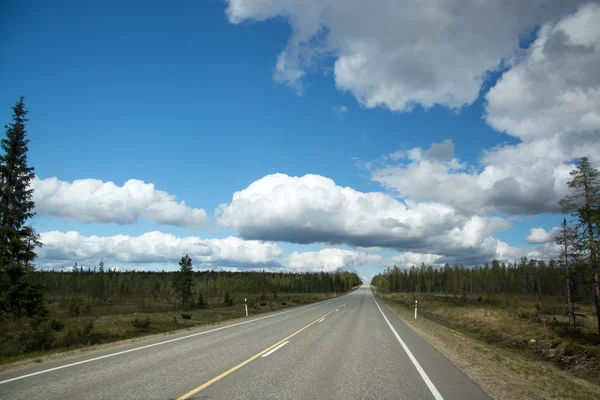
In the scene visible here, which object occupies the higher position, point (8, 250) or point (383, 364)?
point (8, 250)

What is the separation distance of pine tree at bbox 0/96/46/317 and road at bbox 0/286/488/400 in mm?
18523

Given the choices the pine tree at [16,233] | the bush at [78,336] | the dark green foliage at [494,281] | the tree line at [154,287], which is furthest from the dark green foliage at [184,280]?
the dark green foliage at [494,281]

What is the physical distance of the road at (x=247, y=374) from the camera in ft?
21.1

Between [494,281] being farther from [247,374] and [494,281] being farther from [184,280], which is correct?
[247,374]

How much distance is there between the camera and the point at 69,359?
9.93 m

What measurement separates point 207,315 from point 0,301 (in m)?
13.6

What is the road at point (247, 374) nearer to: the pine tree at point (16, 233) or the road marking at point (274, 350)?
the road marking at point (274, 350)

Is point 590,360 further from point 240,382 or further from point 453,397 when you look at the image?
point 240,382

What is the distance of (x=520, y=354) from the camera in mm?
18453

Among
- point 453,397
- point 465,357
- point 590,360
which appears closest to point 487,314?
point 590,360

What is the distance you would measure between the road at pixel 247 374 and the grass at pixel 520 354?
2.71 ft

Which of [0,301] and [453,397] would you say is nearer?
[453,397]

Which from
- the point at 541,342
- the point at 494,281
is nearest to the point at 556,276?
the point at 494,281

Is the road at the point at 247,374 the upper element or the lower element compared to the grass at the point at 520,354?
upper
